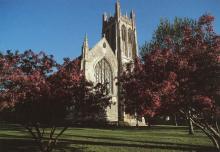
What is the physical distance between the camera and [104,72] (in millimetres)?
48500

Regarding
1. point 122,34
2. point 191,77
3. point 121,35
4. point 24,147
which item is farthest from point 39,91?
point 122,34

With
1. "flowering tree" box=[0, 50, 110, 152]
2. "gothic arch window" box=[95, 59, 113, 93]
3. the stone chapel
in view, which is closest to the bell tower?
the stone chapel

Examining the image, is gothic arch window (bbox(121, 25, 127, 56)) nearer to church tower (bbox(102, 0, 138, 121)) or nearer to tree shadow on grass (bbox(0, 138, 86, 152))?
church tower (bbox(102, 0, 138, 121))

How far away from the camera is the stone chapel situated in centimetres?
4566

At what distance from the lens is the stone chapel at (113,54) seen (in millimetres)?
45656

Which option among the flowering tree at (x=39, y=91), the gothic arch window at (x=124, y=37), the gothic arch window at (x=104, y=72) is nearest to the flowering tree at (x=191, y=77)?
the flowering tree at (x=39, y=91)

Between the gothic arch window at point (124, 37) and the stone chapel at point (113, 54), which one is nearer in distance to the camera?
the stone chapel at point (113, 54)

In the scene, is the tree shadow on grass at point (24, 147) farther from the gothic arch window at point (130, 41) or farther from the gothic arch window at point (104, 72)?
the gothic arch window at point (130, 41)

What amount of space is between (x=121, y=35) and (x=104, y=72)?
10.1 meters

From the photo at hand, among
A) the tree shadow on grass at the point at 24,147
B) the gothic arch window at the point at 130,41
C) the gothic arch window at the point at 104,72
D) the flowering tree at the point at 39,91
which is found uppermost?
the gothic arch window at the point at 130,41

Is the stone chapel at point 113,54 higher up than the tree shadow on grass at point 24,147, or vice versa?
the stone chapel at point 113,54

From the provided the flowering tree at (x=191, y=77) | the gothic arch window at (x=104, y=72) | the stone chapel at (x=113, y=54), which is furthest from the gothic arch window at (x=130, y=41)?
the flowering tree at (x=191, y=77)

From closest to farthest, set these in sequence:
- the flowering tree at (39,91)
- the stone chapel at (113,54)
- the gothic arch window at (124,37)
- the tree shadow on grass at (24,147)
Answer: the flowering tree at (39,91)
the tree shadow on grass at (24,147)
the stone chapel at (113,54)
the gothic arch window at (124,37)

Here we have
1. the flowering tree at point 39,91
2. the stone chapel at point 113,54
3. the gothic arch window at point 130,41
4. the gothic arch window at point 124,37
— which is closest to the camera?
the flowering tree at point 39,91
